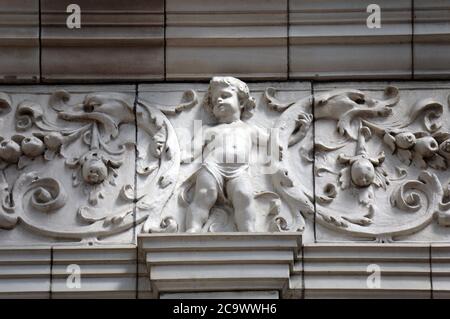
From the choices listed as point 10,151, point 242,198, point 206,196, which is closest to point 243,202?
point 242,198

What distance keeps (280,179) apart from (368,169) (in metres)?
0.65

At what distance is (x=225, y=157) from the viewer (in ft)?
55.5

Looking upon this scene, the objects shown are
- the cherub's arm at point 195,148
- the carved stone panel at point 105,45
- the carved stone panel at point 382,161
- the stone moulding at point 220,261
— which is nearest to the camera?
the stone moulding at point 220,261

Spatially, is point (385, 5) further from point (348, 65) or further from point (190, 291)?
point (190, 291)

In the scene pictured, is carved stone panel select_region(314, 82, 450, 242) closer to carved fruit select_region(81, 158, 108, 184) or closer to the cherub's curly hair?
the cherub's curly hair

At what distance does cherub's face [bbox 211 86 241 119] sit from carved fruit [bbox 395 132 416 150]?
47.3 inches

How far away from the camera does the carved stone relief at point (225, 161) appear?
16828 millimetres


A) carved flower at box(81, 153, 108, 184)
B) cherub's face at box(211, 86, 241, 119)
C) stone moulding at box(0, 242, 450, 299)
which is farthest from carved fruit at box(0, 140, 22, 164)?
cherub's face at box(211, 86, 241, 119)

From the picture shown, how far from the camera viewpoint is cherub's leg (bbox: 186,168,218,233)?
16.7 metres

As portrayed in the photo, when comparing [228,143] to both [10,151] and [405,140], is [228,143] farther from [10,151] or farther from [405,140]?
[10,151]

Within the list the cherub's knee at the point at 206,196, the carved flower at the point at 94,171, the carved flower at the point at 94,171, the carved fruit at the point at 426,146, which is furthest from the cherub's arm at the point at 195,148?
the carved fruit at the point at 426,146

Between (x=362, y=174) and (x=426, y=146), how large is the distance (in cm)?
53

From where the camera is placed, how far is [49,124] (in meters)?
17.3

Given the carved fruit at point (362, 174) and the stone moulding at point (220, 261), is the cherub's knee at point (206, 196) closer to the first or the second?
the stone moulding at point (220, 261)
